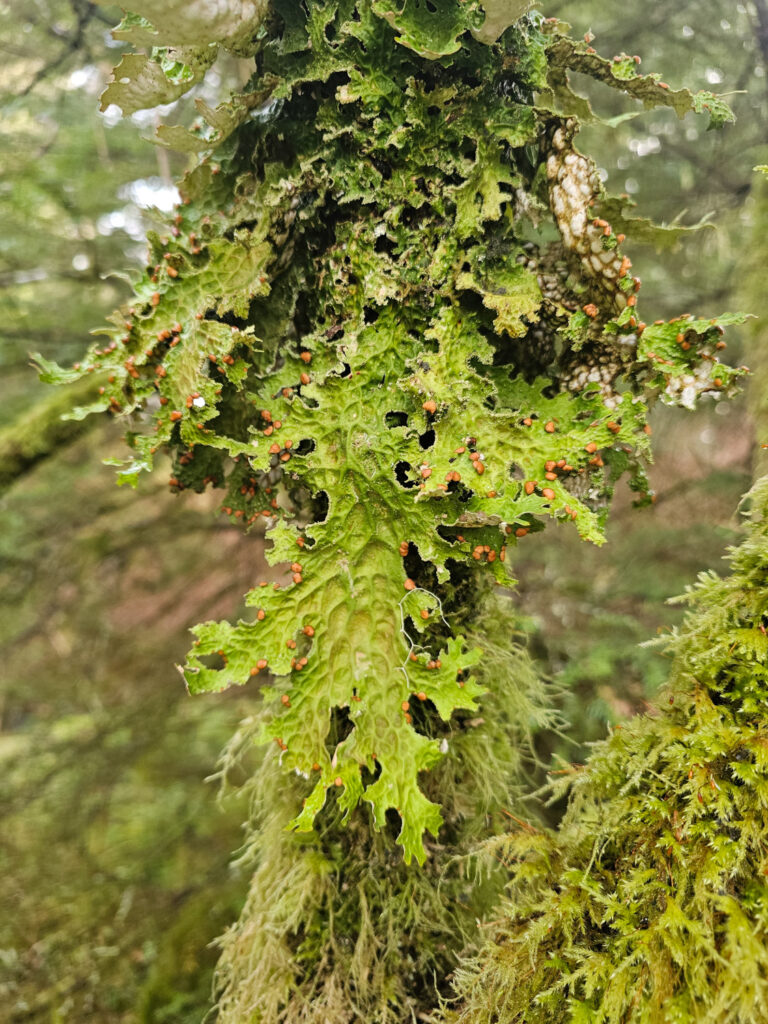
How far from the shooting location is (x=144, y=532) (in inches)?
145

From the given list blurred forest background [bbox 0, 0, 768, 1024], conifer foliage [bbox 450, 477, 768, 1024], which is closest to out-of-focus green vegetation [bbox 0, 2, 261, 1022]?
blurred forest background [bbox 0, 0, 768, 1024]

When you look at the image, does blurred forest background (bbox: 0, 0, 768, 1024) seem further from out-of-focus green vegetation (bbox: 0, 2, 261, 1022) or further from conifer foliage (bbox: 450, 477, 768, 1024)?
conifer foliage (bbox: 450, 477, 768, 1024)

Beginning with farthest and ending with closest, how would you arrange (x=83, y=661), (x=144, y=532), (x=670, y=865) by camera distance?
(x=83, y=661) → (x=144, y=532) → (x=670, y=865)

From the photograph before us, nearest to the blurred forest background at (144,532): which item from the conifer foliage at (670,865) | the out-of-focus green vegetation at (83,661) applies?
the out-of-focus green vegetation at (83,661)

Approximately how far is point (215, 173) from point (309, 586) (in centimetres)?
92

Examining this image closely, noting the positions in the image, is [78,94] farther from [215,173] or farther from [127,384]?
[127,384]

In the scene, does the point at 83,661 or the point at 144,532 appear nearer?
the point at 144,532

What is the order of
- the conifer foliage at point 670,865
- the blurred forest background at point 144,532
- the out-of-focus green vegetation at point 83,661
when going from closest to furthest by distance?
the conifer foliage at point 670,865, the blurred forest background at point 144,532, the out-of-focus green vegetation at point 83,661

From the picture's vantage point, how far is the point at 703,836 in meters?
0.88

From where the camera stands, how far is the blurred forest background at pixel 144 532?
254cm

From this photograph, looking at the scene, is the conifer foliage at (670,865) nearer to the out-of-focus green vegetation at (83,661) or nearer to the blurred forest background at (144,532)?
the blurred forest background at (144,532)

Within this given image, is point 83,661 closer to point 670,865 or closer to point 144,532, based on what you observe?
point 144,532

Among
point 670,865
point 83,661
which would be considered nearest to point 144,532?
point 83,661

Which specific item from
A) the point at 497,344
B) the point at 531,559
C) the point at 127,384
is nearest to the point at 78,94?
the point at 127,384
